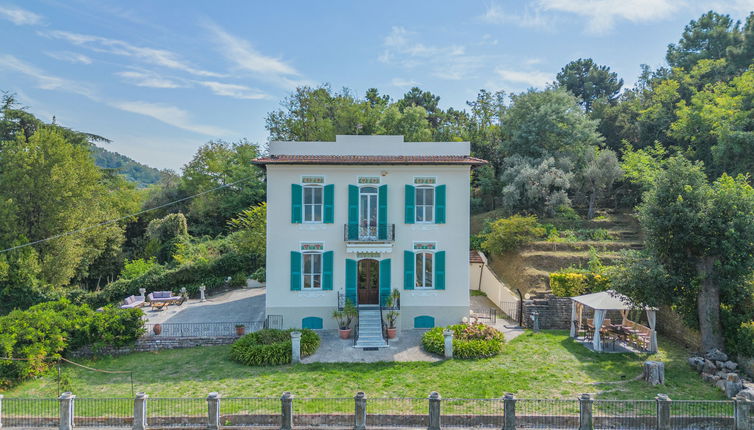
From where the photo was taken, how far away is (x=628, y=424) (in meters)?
10.5

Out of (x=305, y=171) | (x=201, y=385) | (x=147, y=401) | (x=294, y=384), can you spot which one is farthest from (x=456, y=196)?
(x=147, y=401)

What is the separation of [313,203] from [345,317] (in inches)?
194

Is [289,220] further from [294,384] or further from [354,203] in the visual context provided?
[294,384]

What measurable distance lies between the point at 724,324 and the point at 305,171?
632 inches

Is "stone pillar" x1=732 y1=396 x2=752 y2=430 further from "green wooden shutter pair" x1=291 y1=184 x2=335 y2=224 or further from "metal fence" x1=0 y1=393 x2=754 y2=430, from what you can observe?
"green wooden shutter pair" x1=291 y1=184 x2=335 y2=224

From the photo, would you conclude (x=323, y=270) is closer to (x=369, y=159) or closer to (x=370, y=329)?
(x=370, y=329)

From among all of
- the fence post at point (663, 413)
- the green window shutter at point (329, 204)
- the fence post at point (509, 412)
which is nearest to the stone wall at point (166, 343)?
the green window shutter at point (329, 204)

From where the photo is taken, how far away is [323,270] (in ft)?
59.3

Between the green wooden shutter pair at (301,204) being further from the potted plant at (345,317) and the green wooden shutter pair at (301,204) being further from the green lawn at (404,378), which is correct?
the green lawn at (404,378)

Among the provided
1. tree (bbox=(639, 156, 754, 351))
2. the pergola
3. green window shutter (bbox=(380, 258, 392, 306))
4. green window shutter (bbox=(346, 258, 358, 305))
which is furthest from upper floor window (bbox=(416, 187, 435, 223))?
tree (bbox=(639, 156, 754, 351))

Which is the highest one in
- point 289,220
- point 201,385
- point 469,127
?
point 469,127

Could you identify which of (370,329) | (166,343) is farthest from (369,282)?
(166,343)

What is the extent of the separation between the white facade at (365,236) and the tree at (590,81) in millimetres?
42443

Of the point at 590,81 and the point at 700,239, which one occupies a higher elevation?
the point at 590,81
